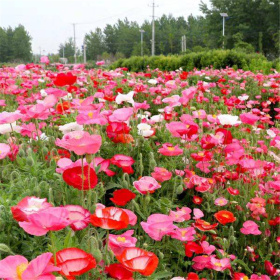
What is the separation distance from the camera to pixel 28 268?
801 mm

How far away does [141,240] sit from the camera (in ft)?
5.25

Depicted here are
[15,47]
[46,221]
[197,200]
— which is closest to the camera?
[46,221]

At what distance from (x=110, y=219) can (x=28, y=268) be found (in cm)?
26

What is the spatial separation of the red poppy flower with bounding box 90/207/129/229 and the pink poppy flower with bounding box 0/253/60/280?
0.63 feet

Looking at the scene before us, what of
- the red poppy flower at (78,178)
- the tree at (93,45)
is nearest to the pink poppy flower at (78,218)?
the red poppy flower at (78,178)

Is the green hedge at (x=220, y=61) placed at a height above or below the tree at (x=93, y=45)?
below

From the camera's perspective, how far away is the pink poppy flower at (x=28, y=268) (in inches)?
31.4

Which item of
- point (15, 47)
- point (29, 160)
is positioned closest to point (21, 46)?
point (15, 47)

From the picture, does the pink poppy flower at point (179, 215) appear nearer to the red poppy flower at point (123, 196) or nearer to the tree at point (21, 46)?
the red poppy flower at point (123, 196)

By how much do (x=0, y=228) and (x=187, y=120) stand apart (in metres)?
1.10

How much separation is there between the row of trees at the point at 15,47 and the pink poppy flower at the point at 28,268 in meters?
66.4

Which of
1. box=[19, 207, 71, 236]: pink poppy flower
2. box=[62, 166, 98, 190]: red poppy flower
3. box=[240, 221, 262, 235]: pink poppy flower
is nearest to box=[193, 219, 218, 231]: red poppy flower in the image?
box=[240, 221, 262, 235]: pink poppy flower

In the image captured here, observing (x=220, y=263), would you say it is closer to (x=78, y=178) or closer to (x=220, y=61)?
(x=78, y=178)

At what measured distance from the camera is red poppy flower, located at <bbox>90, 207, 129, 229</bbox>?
3.32ft
